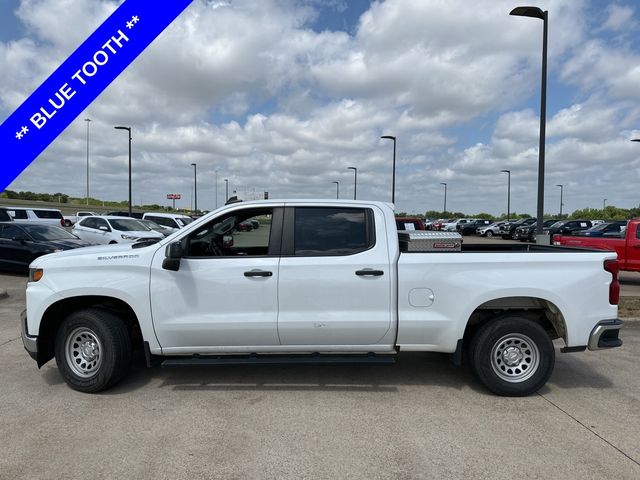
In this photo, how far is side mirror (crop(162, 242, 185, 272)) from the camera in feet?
14.3

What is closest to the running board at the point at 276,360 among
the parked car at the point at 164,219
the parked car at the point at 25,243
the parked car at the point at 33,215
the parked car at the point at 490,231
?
the parked car at the point at 25,243

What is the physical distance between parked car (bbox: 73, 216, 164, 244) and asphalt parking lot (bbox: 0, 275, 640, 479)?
1293 centimetres

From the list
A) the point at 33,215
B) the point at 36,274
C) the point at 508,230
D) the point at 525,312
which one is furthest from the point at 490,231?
the point at 36,274

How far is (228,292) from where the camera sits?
14.9 feet

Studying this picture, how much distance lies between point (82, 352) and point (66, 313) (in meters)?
0.44

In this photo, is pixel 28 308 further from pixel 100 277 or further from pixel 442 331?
pixel 442 331

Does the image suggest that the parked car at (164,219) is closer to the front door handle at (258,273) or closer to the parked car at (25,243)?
the parked car at (25,243)

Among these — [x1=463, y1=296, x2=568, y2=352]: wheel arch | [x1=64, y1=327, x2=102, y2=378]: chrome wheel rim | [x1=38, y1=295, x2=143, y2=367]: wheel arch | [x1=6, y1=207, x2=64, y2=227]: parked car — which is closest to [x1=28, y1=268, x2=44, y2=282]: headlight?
[x1=38, y1=295, x2=143, y2=367]: wheel arch

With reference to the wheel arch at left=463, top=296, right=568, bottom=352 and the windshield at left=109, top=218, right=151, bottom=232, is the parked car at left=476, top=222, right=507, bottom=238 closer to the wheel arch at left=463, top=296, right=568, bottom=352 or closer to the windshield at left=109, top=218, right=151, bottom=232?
the windshield at left=109, top=218, right=151, bottom=232

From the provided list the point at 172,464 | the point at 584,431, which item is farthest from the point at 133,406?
the point at 584,431

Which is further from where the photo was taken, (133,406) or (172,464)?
(133,406)

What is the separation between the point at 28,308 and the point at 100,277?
2.61 feet

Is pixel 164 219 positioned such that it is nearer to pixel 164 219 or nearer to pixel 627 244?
pixel 164 219

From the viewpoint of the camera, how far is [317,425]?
158 inches
